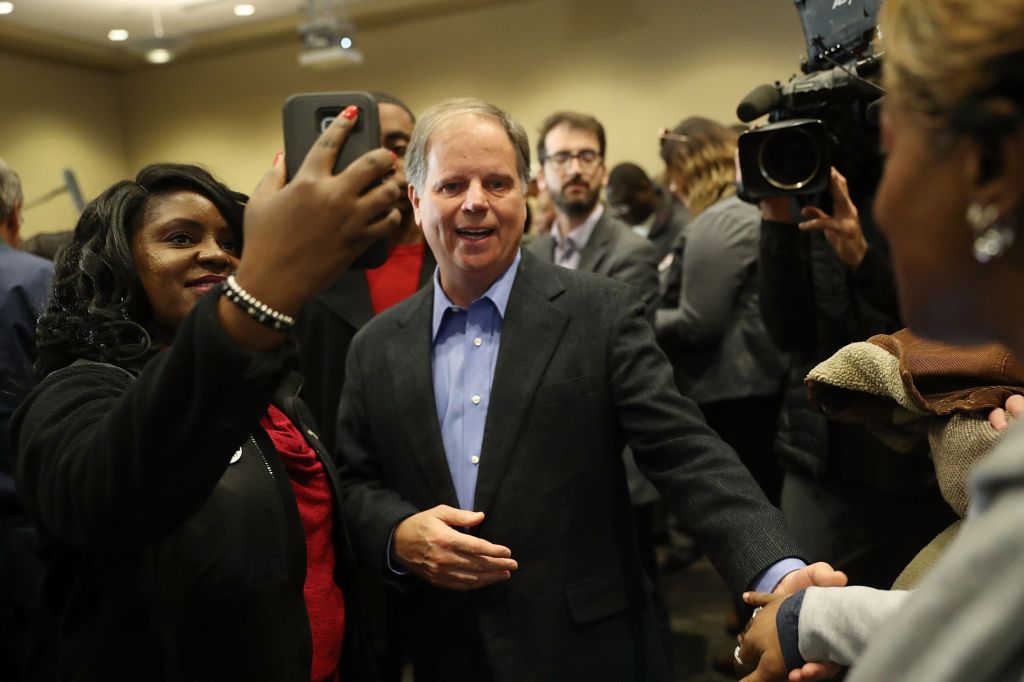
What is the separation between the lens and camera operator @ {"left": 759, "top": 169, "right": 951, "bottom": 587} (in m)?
1.74

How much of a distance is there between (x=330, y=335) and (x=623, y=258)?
967 millimetres

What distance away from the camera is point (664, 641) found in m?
2.34

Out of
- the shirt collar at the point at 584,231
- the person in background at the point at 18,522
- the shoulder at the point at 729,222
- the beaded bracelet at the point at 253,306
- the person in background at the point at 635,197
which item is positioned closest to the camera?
the beaded bracelet at the point at 253,306

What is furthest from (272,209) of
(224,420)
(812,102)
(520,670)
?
(812,102)

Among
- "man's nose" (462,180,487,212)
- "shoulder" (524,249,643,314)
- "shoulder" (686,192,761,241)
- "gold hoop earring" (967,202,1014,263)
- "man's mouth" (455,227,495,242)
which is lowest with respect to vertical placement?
"shoulder" (524,249,643,314)

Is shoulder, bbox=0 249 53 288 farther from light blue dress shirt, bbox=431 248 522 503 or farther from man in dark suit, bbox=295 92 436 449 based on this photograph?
light blue dress shirt, bbox=431 248 522 503

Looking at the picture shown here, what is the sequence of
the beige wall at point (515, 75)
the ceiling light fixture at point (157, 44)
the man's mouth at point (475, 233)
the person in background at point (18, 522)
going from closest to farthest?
1. the man's mouth at point (475, 233)
2. the person in background at point (18, 522)
3. the beige wall at point (515, 75)
4. the ceiling light fixture at point (157, 44)

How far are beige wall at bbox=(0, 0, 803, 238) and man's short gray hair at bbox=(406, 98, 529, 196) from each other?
0.33 m

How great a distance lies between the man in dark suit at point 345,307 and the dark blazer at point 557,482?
790mm

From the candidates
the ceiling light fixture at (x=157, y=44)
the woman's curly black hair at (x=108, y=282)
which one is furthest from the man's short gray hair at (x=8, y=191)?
the ceiling light fixture at (x=157, y=44)

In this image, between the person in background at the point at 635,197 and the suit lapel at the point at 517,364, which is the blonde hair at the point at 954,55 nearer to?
the suit lapel at the point at 517,364

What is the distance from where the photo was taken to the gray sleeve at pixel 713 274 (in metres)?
2.64

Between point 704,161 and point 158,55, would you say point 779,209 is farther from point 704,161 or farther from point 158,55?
point 158,55

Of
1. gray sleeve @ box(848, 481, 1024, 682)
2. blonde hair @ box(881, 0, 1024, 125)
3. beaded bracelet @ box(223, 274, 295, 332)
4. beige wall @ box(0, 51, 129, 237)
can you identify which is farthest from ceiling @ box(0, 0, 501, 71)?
gray sleeve @ box(848, 481, 1024, 682)
